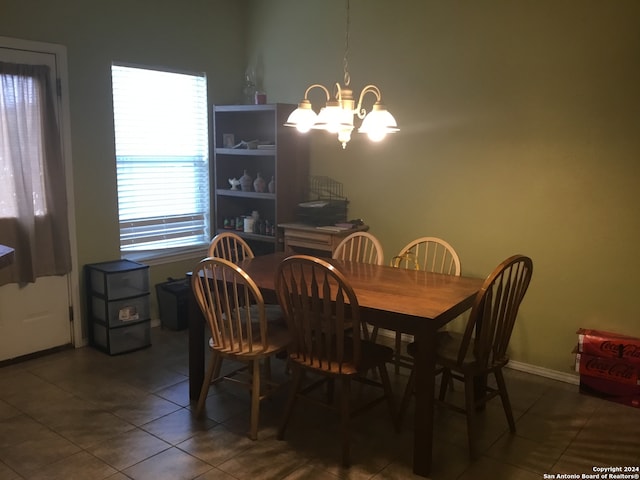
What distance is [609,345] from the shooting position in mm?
3244

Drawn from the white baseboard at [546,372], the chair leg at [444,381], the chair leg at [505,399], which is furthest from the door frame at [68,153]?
the white baseboard at [546,372]

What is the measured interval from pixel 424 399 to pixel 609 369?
1470 millimetres

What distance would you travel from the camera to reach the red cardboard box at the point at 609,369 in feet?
10.4

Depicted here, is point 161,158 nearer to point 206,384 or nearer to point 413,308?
point 206,384

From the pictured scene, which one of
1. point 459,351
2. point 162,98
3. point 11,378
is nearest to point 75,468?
point 11,378

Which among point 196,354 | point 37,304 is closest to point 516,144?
point 196,354

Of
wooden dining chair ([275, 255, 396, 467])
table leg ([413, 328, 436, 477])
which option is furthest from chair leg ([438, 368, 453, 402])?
table leg ([413, 328, 436, 477])

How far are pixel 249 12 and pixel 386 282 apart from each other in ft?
10.1

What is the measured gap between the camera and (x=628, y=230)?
3252mm

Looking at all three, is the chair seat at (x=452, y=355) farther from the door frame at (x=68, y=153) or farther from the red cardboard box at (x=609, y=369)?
the door frame at (x=68, y=153)

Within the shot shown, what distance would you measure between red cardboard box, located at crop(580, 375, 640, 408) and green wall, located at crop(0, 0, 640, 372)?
0.25 m

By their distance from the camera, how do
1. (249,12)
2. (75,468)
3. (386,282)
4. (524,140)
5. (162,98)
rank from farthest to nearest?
(249,12), (162,98), (524,140), (386,282), (75,468)

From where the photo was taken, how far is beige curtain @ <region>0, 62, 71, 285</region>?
11.4ft

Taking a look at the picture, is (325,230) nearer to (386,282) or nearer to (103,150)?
(386,282)
